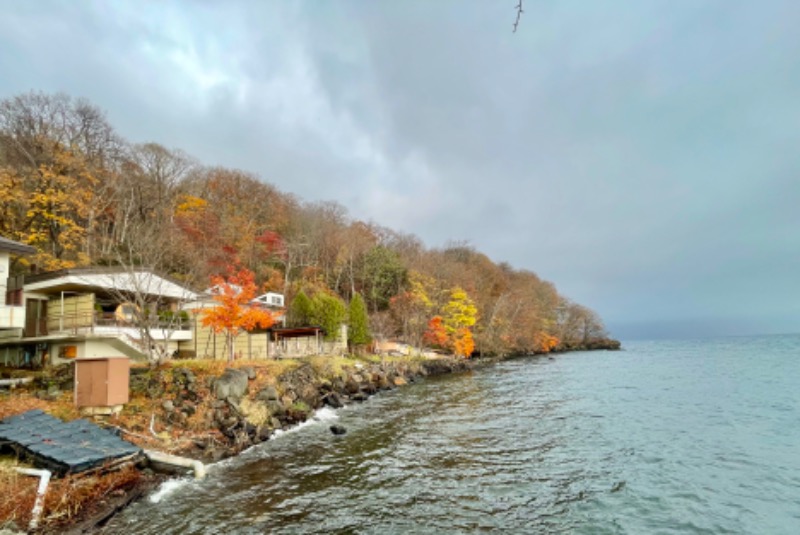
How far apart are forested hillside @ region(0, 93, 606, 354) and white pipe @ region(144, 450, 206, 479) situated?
11613 millimetres

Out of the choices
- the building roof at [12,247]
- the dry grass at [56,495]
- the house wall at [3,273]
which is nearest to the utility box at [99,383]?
the dry grass at [56,495]

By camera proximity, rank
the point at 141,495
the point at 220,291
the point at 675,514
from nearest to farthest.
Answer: the point at 675,514, the point at 141,495, the point at 220,291

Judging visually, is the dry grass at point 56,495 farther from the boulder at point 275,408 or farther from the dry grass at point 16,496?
the boulder at point 275,408

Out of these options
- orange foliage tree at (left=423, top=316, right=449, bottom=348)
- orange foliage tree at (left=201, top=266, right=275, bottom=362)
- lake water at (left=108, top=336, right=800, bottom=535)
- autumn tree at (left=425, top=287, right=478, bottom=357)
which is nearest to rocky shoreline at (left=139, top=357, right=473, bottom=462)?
lake water at (left=108, top=336, right=800, bottom=535)

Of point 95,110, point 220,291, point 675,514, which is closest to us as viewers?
point 675,514

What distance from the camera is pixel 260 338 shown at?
29.1 meters

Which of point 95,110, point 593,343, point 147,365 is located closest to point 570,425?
point 147,365

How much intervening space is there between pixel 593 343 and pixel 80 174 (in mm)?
86805

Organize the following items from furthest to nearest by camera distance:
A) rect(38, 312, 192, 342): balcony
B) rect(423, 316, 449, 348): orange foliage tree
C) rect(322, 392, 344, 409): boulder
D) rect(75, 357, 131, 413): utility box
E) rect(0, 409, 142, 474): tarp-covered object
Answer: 1. rect(423, 316, 449, 348): orange foliage tree
2. rect(322, 392, 344, 409): boulder
3. rect(38, 312, 192, 342): balcony
4. rect(75, 357, 131, 413): utility box
5. rect(0, 409, 142, 474): tarp-covered object

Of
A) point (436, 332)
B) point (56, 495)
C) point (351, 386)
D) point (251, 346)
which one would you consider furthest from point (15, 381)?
point (436, 332)

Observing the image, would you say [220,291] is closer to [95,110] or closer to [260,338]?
[260,338]

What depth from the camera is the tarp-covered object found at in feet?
30.0

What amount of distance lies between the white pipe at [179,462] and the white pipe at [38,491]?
8.00 feet

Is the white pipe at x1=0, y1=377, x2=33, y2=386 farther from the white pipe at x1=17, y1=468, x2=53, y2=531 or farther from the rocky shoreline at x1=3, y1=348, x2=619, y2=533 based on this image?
the white pipe at x1=17, y1=468, x2=53, y2=531
